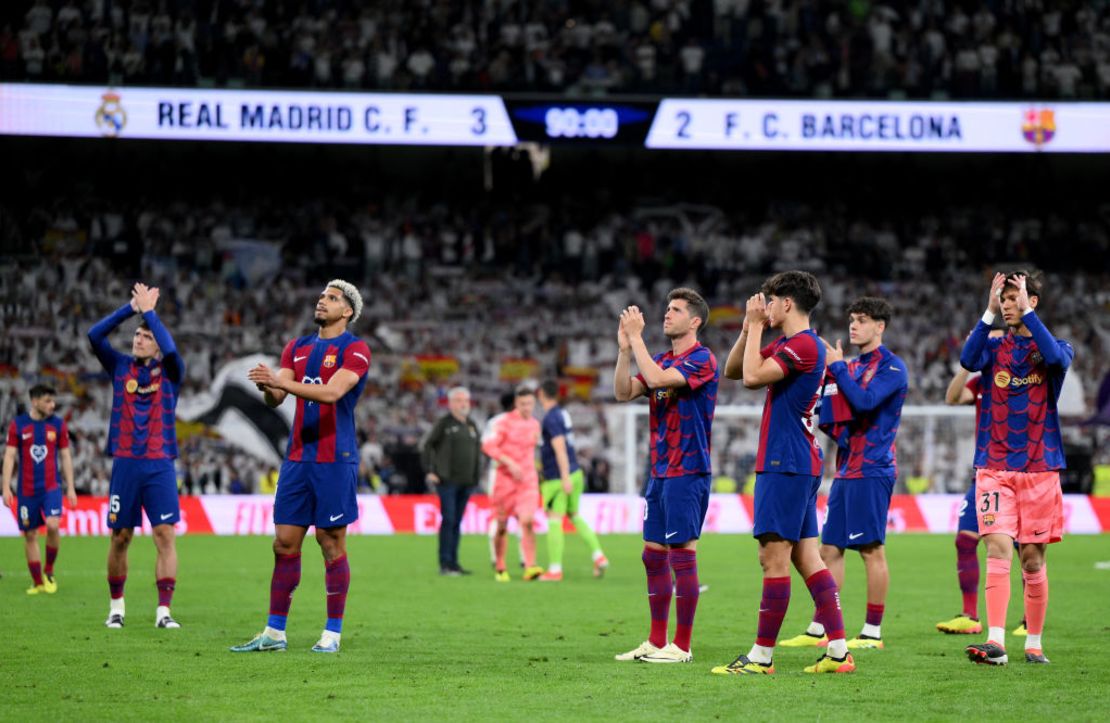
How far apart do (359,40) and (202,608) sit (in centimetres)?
2121

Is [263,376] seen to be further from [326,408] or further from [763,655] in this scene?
[763,655]

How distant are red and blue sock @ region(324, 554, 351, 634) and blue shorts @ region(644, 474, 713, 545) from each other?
207 centimetres

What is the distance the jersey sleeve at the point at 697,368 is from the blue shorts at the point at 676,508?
1.97ft

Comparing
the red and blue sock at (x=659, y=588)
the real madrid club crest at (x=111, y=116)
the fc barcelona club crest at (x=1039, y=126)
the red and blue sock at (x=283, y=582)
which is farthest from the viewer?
the fc barcelona club crest at (x=1039, y=126)

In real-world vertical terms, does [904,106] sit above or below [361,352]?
above

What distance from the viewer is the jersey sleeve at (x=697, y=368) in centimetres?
964

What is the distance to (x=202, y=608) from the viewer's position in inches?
530

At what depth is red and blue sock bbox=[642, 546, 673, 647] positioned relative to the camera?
9773 millimetres

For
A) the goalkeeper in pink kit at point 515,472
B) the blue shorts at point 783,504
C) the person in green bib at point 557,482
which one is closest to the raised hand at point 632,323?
the blue shorts at point 783,504

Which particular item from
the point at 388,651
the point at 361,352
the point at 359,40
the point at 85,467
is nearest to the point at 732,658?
the point at 388,651

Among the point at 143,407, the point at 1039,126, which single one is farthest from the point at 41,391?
the point at 1039,126

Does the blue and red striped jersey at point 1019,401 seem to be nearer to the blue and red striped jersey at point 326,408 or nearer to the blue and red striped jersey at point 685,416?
the blue and red striped jersey at point 685,416

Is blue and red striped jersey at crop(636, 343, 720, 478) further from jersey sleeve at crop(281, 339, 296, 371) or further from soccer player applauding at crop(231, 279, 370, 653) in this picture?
jersey sleeve at crop(281, 339, 296, 371)

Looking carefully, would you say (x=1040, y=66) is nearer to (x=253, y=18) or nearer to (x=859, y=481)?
(x=253, y=18)
